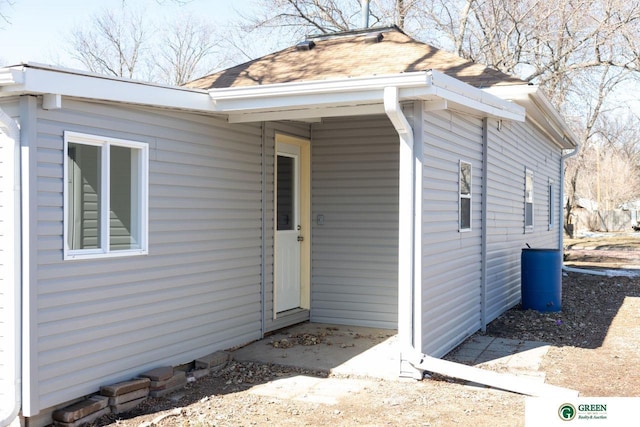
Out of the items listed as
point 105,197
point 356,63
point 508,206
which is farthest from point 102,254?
point 508,206

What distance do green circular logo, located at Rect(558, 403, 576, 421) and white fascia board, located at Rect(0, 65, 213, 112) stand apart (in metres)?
3.78

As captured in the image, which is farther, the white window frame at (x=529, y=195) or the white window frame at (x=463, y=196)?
the white window frame at (x=529, y=195)

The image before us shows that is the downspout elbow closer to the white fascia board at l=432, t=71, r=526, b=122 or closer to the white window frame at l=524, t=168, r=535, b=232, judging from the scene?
the white fascia board at l=432, t=71, r=526, b=122

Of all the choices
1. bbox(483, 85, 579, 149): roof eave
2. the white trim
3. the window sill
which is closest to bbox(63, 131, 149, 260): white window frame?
the window sill

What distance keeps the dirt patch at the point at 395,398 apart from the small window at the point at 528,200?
357 centimetres

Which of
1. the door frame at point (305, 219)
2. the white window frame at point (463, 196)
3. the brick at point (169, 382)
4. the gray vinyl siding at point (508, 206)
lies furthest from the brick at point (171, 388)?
the gray vinyl siding at point (508, 206)

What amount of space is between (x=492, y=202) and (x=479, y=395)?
12.4 ft

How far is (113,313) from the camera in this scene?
5.24 metres

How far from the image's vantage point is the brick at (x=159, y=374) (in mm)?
5402

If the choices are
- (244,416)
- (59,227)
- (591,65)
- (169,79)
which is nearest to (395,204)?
(244,416)

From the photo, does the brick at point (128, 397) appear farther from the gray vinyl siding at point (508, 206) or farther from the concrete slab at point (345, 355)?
the gray vinyl siding at point (508, 206)

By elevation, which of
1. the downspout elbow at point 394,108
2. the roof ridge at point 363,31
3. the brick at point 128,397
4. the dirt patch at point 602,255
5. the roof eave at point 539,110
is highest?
the roof ridge at point 363,31

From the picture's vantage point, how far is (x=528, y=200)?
11562mm

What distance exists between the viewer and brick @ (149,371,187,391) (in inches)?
212
